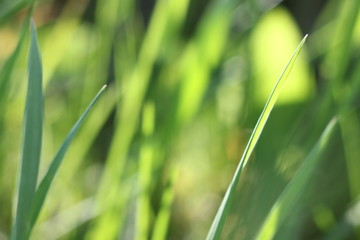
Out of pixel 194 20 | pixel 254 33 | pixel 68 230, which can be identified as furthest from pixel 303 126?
pixel 194 20

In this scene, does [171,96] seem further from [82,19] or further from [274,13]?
[82,19]

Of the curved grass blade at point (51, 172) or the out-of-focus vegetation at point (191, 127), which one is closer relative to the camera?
the curved grass blade at point (51, 172)

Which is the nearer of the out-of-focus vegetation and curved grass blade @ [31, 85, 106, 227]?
curved grass blade @ [31, 85, 106, 227]

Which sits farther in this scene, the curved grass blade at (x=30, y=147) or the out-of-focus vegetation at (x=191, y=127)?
the out-of-focus vegetation at (x=191, y=127)

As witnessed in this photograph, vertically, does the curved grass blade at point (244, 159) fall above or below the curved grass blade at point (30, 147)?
below

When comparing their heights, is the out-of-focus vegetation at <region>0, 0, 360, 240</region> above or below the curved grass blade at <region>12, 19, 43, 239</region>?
below

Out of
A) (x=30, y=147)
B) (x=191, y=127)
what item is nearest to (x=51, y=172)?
(x=30, y=147)
